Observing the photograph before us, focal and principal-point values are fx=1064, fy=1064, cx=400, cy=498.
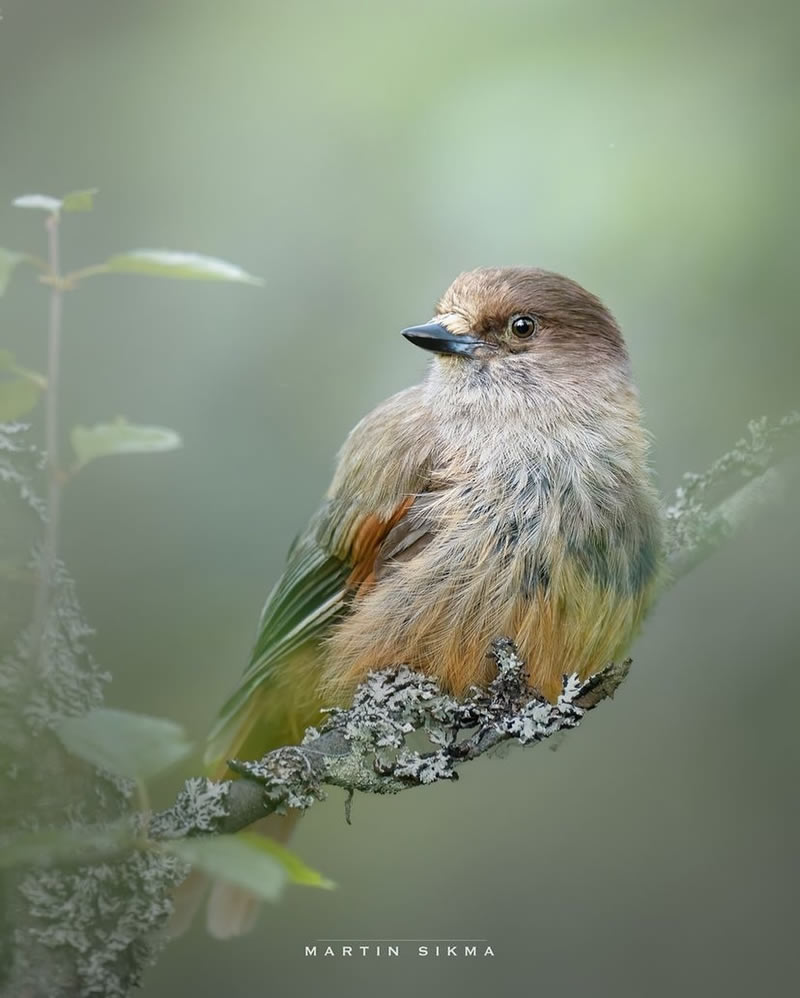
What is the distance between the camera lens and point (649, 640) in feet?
8.89

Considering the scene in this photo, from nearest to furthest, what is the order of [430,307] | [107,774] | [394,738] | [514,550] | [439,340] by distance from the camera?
[107,774]
[394,738]
[514,550]
[439,340]
[430,307]

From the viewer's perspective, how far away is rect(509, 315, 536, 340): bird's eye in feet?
7.66

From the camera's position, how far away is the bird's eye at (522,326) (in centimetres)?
234

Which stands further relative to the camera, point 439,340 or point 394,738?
point 439,340

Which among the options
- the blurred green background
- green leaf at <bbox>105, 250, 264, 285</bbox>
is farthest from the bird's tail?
green leaf at <bbox>105, 250, 264, 285</bbox>

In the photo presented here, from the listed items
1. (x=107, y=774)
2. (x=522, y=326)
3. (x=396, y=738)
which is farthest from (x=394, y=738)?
(x=522, y=326)

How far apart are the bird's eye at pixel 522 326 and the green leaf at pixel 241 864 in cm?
142

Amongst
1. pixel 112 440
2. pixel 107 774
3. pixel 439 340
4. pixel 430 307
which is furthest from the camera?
pixel 430 307

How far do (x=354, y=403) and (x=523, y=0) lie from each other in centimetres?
103

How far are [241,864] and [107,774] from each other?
21.1 inches

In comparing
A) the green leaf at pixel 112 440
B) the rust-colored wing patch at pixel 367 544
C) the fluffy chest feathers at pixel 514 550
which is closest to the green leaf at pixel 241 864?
the green leaf at pixel 112 440

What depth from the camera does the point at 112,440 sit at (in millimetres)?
1357

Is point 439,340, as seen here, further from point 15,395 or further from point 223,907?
point 223,907

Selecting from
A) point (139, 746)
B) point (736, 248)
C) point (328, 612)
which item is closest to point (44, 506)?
point (139, 746)
